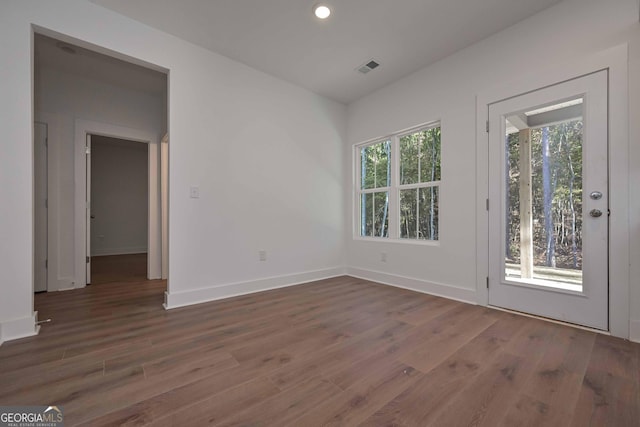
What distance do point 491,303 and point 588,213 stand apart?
1113 mm

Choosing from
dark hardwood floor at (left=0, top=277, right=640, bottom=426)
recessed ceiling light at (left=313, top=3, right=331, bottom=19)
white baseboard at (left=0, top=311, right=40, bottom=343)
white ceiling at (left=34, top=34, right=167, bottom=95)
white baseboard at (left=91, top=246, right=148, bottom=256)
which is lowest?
white baseboard at (left=91, top=246, right=148, bottom=256)

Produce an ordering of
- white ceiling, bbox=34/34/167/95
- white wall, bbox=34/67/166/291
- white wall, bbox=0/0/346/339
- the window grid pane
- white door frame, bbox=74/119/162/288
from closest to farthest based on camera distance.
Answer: white wall, bbox=0/0/346/339 → white ceiling, bbox=34/34/167/95 → white wall, bbox=34/67/166/291 → white door frame, bbox=74/119/162/288 → the window grid pane

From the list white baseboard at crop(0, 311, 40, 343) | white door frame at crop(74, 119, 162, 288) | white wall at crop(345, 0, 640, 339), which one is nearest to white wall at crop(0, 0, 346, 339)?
white baseboard at crop(0, 311, 40, 343)

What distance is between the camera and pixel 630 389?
1.35 m

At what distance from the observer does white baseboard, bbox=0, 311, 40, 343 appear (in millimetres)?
1882

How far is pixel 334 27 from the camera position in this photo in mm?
2561

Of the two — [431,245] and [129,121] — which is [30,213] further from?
[431,245]

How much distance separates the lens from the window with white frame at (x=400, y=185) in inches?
128

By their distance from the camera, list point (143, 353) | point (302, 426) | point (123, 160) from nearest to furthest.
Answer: point (302, 426), point (143, 353), point (123, 160)

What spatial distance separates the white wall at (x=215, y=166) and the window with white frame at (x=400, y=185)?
43 cm

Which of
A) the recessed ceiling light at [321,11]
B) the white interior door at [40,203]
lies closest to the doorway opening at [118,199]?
the white interior door at [40,203]

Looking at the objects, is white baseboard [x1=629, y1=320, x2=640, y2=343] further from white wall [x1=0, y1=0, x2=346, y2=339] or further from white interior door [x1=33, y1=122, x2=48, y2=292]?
white interior door [x1=33, y1=122, x2=48, y2=292]

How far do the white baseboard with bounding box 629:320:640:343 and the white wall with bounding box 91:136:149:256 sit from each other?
8.36 m

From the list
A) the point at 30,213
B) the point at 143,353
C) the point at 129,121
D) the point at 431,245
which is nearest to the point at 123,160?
the point at 129,121
